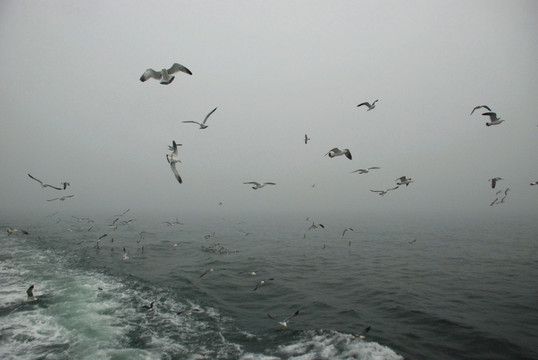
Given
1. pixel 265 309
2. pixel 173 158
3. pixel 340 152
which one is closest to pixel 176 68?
pixel 173 158

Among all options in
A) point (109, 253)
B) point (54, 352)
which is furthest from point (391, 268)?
point (109, 253)

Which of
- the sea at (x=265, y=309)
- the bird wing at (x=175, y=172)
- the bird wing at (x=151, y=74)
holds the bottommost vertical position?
the sea at (x=265, y=309)

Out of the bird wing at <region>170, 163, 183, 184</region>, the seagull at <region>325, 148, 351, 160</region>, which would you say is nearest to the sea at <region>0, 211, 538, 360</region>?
the bird wing at <region>170, 163, 183, 184</region>

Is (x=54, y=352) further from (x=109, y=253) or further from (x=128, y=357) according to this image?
(x=109, y=253)

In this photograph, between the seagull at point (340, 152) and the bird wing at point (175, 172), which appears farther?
the seagull at point (340, 152)

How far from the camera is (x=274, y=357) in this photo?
8.91 meters

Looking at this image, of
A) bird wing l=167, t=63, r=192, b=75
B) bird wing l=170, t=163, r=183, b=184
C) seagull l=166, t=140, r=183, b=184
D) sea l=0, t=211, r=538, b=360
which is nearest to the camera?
bird wing l=170, t=163, r=183, b=184

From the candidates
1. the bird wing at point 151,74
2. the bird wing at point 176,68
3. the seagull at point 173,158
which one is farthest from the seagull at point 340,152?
the bird wing at point 151,74

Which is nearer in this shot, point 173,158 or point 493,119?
point 173,158

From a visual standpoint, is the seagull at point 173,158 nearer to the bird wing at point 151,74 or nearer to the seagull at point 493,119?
the bird wing at point 151,74

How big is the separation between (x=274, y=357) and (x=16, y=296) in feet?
46.7

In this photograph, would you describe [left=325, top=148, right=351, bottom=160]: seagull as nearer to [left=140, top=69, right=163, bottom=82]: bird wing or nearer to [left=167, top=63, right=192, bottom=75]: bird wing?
[left=167, top=63, right=192, bottom=75]: bird wing

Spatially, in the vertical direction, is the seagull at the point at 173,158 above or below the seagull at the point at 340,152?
below

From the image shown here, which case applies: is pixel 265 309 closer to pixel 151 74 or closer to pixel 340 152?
pixel 340 152
